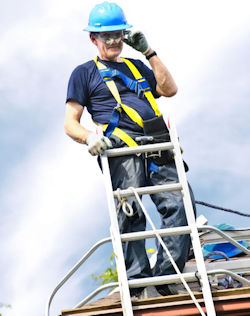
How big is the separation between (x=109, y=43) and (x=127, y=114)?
640 millimetres

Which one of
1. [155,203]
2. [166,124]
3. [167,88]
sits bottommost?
[155,203]

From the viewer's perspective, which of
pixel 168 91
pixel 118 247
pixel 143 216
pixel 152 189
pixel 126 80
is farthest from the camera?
pixel 168 91

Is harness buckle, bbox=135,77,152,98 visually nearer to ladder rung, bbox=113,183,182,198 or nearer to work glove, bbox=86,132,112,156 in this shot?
work glove, bbox=86,132,112,156

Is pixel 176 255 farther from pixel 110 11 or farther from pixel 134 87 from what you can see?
pixel 110 11

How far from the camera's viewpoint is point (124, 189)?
5387 millimetres

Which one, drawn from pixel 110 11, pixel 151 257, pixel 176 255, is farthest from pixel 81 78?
pixel 151 257

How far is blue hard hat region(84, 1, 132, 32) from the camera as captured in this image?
5.72m

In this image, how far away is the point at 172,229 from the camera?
4.84m

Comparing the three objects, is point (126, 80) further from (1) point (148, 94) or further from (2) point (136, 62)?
(2) point (136, 62)

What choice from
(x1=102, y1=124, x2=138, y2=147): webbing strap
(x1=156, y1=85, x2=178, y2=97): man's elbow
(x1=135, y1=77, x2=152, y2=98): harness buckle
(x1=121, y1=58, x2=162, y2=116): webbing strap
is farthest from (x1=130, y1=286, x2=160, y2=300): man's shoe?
(x1=156, y1=85, x2=178, y2=97): man's elbow

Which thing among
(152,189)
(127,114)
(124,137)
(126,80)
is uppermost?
(126,80)

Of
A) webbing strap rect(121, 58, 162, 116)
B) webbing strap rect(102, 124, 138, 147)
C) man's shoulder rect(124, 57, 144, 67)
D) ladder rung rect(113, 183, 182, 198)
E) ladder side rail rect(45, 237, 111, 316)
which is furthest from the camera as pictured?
man's shoulder rect(124, 57, 144, 67)

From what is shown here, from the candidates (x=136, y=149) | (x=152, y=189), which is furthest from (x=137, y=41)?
(x=152, y=189)

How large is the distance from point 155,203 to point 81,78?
121 centimetres
